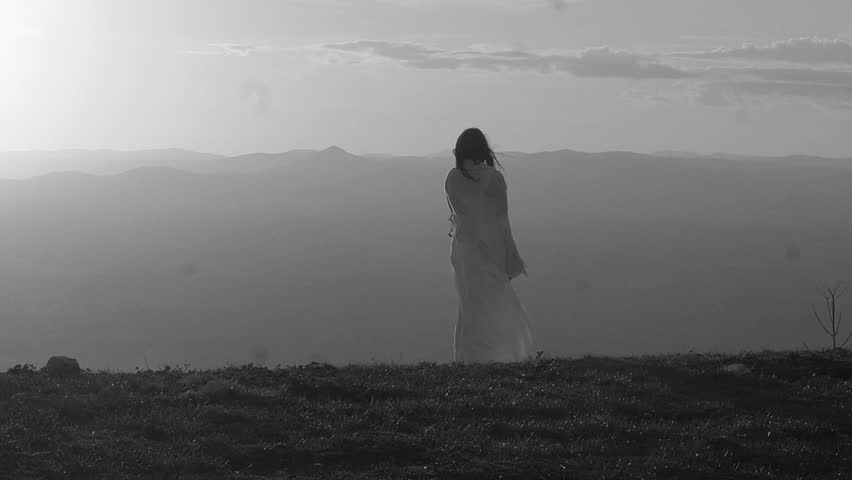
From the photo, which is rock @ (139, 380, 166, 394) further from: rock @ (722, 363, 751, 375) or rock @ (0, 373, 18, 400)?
rock @ (722, 363, 751, 375)

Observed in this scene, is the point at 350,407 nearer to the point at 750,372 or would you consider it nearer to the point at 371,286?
the point at 750,372

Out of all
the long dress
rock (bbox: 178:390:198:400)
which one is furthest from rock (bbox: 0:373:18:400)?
the long dress

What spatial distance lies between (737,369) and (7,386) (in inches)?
309

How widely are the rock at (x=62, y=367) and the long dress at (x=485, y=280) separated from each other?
4.83 meters

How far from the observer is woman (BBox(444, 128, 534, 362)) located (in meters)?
12.9

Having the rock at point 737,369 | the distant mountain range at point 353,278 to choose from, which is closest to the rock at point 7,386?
the rock at point 737,369

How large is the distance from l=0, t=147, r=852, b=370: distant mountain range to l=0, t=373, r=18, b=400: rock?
3331 inches

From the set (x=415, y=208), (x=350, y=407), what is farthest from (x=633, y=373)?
(x=415, y=208)

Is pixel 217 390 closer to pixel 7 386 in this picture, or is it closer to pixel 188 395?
pixel 188 395

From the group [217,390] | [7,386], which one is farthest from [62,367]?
[217,390]

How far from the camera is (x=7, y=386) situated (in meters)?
9.56

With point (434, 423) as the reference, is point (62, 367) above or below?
above

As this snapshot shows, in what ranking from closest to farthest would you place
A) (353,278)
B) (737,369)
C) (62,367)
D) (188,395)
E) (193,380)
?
(188,395)
(193,380)
(62,367)
(737,369)
(353,278)

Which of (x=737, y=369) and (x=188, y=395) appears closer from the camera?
(x=188, y=395)
